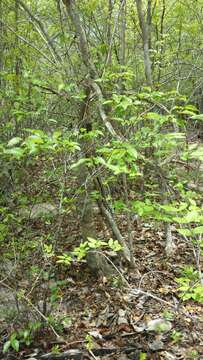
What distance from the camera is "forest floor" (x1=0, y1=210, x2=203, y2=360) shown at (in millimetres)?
3248

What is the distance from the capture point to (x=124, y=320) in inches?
143

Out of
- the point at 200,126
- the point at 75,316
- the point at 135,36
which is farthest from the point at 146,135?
the point at 200,126

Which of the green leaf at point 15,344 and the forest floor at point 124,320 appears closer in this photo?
the green leaf at point 15,344

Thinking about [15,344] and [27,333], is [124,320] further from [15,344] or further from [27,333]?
[15,344]

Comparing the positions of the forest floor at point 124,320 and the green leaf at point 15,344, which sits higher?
the green leaf at point 15,344

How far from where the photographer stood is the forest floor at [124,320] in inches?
128

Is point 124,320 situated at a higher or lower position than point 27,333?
lower

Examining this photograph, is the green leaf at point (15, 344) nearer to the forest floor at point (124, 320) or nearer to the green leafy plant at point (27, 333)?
the green leafy plant at point (27, 333)

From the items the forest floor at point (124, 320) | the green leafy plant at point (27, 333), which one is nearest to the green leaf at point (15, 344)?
the green leafy plant at point (27, 333)

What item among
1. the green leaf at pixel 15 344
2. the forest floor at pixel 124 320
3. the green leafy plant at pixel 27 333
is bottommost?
the forest floor at pixel 124 320

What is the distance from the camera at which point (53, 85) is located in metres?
3.96

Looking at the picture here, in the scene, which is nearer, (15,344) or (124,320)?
(15,344)

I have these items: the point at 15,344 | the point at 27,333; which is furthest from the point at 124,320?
the point at 15,344

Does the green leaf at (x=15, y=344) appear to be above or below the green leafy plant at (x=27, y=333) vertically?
above
